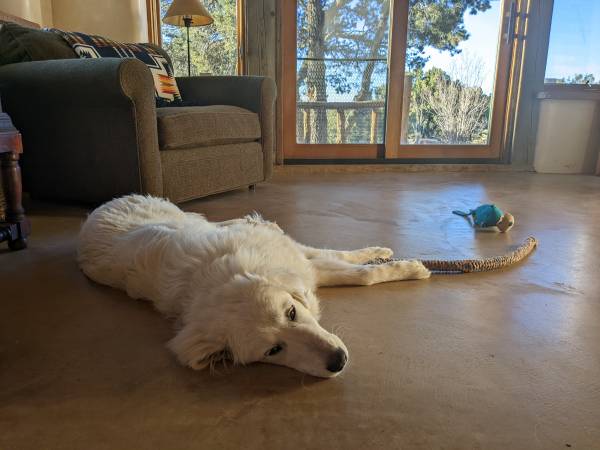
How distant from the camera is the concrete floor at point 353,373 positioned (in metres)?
0.83

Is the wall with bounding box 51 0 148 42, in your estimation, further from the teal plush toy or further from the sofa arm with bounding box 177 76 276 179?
the teal plush toy

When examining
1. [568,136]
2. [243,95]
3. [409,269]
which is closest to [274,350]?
[409,269]

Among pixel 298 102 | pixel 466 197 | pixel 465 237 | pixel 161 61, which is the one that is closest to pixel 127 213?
pixel 465 237

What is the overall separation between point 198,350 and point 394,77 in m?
4.05

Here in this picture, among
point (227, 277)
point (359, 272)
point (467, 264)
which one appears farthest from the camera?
point (467, 264)

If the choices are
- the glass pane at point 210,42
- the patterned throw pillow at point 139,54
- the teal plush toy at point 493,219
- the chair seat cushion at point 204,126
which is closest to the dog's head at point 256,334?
the teal plush toy at point 493,219

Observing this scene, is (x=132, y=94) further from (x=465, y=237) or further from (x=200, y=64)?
(x=200, y=64)

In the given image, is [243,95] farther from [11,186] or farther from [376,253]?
[376,253]

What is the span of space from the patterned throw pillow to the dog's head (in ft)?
7.21

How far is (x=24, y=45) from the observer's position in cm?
270

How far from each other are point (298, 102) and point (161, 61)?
1.55 meters

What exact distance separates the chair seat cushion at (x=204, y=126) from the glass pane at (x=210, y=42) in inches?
62.2

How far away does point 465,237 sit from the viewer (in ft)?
7.00

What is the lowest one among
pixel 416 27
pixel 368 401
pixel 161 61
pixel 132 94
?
pixel 368 401
